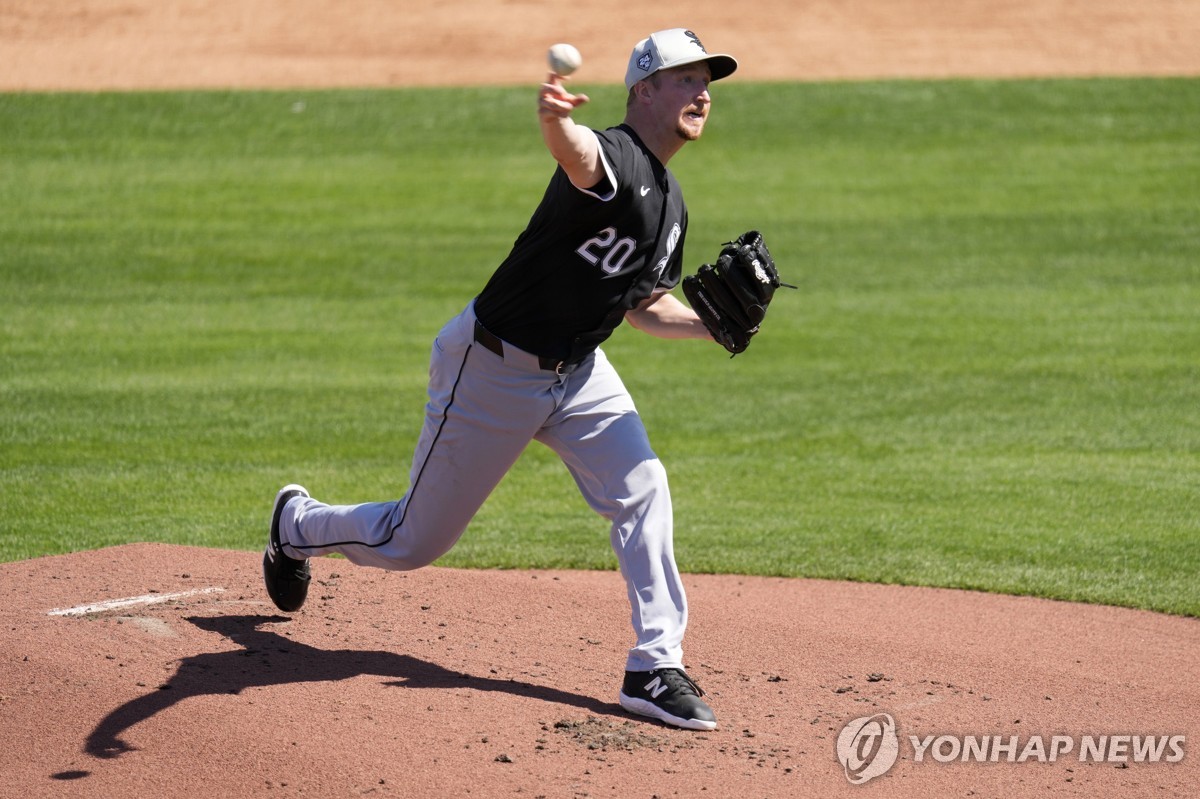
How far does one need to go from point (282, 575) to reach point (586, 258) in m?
1.75

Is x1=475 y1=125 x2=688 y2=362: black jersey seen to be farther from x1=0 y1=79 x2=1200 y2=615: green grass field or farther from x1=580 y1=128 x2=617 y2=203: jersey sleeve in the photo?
x1=0 y1=79 x2=1200 y2=615: green grass field

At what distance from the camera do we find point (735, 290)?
5.11 metres

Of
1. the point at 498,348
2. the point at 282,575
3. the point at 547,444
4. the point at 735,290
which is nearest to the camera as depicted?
the point at 498,348

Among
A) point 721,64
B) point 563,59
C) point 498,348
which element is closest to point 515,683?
point 498,348

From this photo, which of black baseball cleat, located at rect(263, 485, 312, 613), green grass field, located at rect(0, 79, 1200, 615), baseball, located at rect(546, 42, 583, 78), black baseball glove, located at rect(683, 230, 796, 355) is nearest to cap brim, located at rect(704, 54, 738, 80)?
black baseball glove, located at rect(683, 230, 796, 355)

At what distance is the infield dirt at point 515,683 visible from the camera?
4273 millimetres

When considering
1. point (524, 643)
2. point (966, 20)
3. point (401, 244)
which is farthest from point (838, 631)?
point (966, 20)

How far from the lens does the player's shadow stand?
15.0 feet

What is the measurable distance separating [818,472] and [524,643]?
11.8 feet

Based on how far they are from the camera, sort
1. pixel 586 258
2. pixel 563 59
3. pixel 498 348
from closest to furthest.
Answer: pixel 563 59 < pixel 586 258 < pixel 498 348

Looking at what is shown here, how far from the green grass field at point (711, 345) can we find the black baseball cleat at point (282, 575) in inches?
65.9

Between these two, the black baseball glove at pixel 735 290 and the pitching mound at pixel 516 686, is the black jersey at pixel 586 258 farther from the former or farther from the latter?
the pitching mound at pixel 516 686

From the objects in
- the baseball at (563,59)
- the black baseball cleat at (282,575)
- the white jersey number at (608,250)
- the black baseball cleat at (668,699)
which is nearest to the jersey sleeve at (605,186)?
the white jersey number at (608,250)

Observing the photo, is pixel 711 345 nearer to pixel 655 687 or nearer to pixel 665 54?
pixel 665 54
